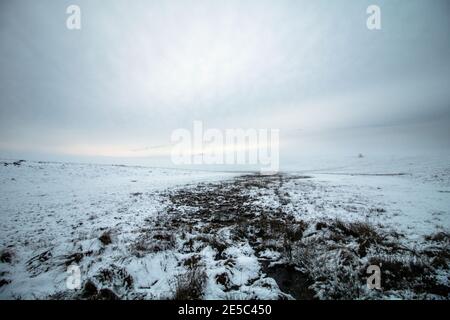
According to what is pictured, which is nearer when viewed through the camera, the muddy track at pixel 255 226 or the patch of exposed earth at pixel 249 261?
the patch of exposed earth at pixel 249 261

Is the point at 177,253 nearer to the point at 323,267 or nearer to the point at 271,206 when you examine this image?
the point at 323,267

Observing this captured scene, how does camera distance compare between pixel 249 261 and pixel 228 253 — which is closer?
pixel 249 261

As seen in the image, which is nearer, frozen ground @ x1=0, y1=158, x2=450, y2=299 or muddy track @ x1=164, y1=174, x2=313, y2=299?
frozen ground @ x1=0, y1=158, x2=450, y2=299

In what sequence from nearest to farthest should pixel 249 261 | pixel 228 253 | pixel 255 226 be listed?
pixel 249 261 → pixel 228 253 → pixel 255 226

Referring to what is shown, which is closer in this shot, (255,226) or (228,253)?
(228,253)

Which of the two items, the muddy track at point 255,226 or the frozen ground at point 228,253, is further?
the muddy track at point 255,226

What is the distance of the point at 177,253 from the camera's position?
462 cm

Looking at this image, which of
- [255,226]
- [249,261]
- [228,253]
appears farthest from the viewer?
[255,226]

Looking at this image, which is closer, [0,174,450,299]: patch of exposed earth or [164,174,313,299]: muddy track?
[0,174,450,299]: patch of exposed earth

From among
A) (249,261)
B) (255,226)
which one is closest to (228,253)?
(249,261)

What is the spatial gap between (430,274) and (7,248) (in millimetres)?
10505

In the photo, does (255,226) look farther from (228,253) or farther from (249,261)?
(249,261)
